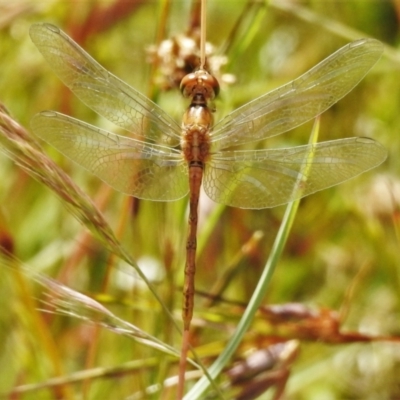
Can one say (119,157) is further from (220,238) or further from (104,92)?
(220,238)

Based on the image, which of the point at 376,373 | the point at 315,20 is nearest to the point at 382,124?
the point at 315,20

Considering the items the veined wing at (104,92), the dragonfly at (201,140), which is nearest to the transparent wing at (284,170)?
the dragonfly at (201,140)

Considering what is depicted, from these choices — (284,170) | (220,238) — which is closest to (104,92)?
(284,170)

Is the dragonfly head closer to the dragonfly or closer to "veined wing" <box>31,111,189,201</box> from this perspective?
the dragonfly

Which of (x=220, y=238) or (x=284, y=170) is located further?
(x=220, y=238)

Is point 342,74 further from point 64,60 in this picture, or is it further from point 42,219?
point 42,219

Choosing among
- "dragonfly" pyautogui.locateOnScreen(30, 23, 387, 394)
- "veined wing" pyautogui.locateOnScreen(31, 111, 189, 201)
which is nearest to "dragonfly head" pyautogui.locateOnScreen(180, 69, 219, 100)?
"dragonfly" pyautogui.locateOnScreen(30, 23, 387, 394)
